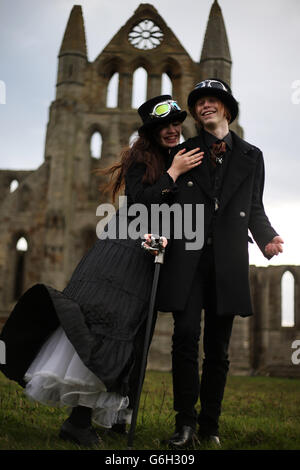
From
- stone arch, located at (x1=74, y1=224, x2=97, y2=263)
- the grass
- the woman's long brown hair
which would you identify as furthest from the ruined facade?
the woman's long brown hair

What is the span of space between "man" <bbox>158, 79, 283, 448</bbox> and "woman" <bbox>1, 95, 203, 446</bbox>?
150 mm

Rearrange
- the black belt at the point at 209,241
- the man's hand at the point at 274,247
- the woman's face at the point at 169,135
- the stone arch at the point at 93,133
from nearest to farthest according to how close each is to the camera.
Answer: the black belt at the point at 209,241 < the man's hand at the point at 274,247 < the woman's face at the point at 169,135 < the stone arch at the point at 93,133

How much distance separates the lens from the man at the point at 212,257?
11.8 feet

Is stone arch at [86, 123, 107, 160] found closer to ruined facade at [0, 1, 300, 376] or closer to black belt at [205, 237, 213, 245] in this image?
ruined facade at [0, 1, 300, 376]

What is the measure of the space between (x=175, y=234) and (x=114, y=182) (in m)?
0.76

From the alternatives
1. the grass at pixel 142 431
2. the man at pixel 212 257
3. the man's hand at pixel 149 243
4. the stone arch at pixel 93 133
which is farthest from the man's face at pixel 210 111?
the stone arch at pixel 93 133

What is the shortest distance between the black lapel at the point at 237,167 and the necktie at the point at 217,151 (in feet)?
0.26

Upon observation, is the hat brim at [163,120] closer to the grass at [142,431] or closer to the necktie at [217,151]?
the necktie at [217,151]

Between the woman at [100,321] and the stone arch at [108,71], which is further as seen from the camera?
the stone arch at [108,71]

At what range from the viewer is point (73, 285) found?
3.86 meters

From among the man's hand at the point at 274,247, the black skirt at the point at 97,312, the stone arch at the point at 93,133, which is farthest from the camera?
the stone arch at the point at 93,133

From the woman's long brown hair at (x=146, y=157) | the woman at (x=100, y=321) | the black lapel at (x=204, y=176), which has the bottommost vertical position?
the woman at (x=100, y=321)
